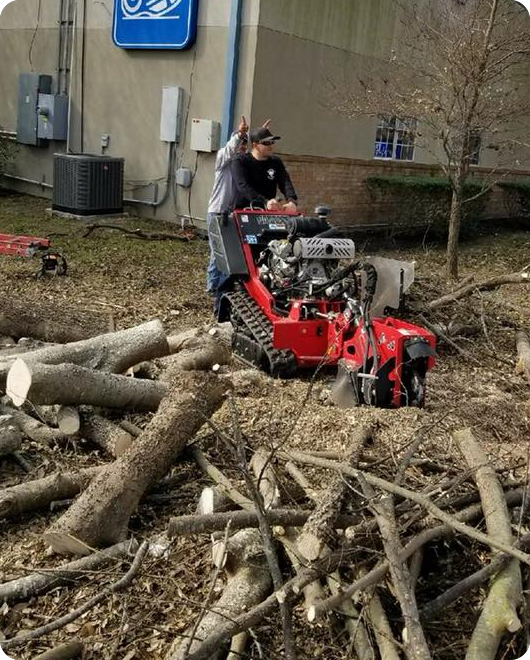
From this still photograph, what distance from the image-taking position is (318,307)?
20.2 ft

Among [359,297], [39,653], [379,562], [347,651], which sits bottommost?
[39,653]

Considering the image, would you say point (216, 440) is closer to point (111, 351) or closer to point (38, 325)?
point (111, 351)

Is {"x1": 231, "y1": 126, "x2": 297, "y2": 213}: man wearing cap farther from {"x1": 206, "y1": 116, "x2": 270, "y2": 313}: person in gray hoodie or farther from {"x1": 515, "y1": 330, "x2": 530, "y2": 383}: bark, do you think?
{"x1": 515, "y1": 330, "x2": 530, "y2": 383}: bark

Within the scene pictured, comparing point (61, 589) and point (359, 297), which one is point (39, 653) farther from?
point (359, 297)

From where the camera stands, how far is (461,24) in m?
10.3

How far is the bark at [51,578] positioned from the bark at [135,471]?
0.32ft

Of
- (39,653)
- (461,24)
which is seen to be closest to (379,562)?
(39,653)

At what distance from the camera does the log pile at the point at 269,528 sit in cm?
284

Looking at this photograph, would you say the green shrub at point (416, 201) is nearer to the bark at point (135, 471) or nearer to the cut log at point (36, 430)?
the bark at point (135, 471)

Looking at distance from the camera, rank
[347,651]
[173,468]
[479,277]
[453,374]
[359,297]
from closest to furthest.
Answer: [347,651], [173,468], [359,297], [453,374], [479,277]

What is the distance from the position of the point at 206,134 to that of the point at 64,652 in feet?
33.9

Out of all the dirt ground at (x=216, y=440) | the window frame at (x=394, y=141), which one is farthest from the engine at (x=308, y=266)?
the window frame at (x=394, y=141)

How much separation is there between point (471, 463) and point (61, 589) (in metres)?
1.94

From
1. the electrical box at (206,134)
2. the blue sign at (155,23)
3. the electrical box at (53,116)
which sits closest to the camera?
the electrical box at (206,134)
